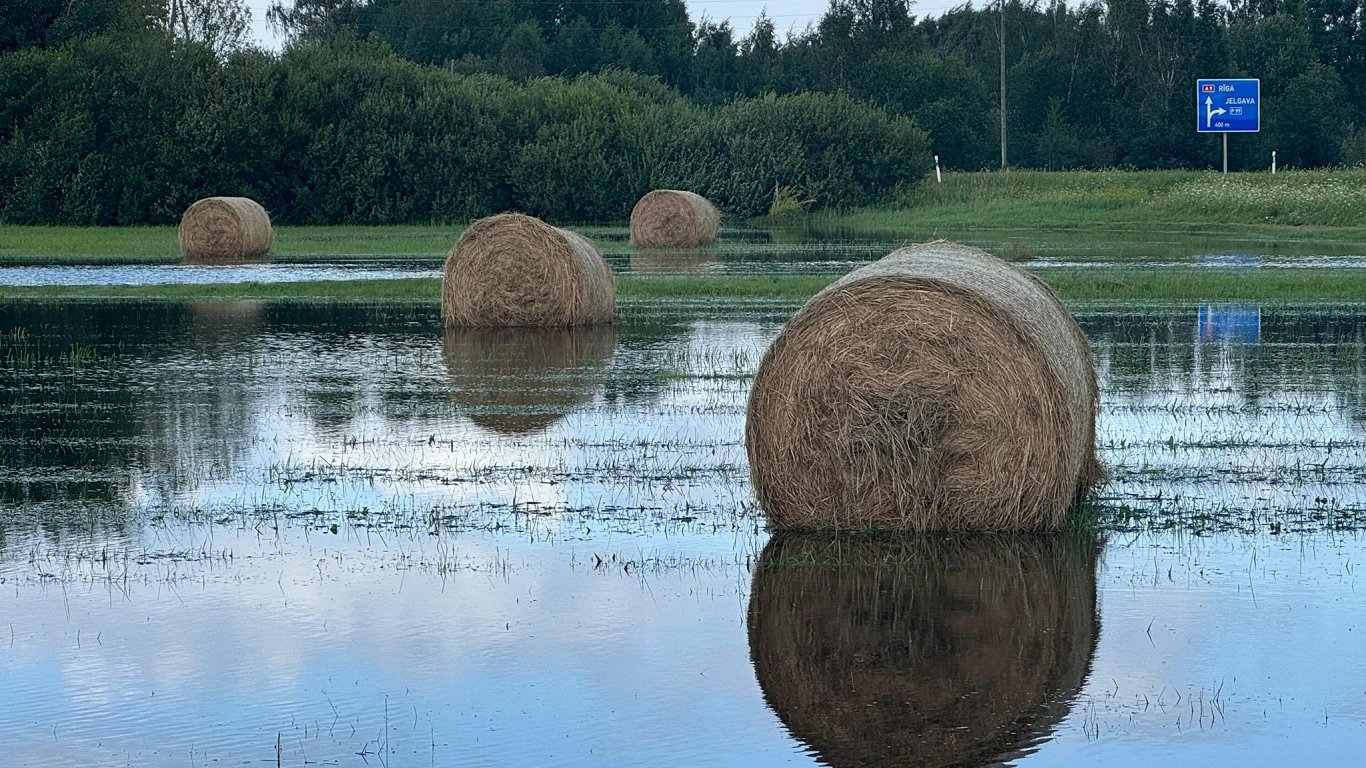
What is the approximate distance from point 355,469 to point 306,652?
4.62 m

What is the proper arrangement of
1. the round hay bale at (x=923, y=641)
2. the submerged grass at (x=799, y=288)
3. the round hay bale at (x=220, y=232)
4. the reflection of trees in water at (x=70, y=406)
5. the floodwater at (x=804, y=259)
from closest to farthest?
the round hay bale at (x=923, y=641) < the reflection of trees in water at (x=70, y=406) < the submerged grass at (x=799, y=288) < the floodwater at (x=804, y=259) < the round hay bale at (x=220, y=232)

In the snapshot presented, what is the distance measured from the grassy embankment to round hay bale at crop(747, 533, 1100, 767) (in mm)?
16910

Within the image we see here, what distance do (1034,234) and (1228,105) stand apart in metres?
21.8

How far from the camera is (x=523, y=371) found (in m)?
19.0

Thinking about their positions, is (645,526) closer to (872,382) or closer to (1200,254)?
(872,382)

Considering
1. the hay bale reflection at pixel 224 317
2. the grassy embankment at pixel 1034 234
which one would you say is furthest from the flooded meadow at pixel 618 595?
the grassy embankment at pixel 1034 234

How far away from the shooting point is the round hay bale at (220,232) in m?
40.2

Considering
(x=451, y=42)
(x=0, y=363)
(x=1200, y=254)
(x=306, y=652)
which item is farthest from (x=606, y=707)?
(x=451, y=42)

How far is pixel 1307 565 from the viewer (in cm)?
987

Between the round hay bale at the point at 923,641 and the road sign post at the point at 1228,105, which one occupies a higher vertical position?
the road sign post at the point at 1228,105

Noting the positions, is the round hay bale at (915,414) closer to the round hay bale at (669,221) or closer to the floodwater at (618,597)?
the floodwater at (618,597)

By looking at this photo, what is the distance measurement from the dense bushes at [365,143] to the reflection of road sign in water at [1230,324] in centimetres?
3834

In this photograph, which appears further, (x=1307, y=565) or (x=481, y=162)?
(x=481, y=162)

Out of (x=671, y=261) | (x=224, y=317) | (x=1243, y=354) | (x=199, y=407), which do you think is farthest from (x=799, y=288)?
(x=199, y=407)
